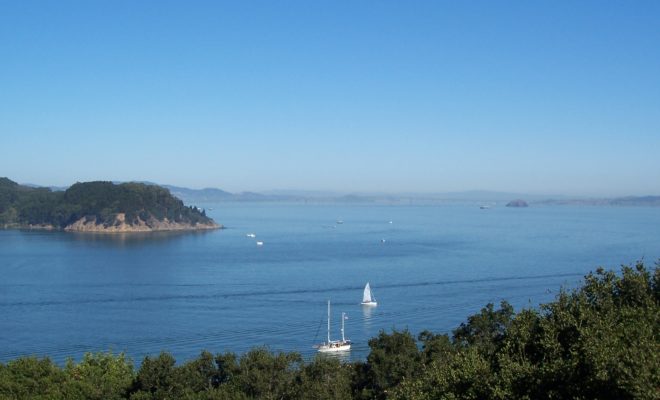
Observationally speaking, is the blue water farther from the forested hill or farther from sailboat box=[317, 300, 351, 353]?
the forested hill

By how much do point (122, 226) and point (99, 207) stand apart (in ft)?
8.28

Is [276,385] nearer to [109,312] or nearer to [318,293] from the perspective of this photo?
[109,312]

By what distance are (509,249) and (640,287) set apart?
3148 cm

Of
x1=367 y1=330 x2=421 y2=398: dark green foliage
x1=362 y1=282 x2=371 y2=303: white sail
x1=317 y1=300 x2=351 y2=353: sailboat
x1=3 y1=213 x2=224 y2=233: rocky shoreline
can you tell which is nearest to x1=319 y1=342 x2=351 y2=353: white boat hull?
x1=317 y1=300 x2=351 y2=353: sailboat

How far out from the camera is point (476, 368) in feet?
18.2

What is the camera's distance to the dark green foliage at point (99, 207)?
54875 mm

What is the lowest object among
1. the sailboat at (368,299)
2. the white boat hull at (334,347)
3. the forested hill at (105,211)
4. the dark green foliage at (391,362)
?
the white boat hull at (334,347)

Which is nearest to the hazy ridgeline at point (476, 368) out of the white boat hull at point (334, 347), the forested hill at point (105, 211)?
the white boat hull at point (334, 347)

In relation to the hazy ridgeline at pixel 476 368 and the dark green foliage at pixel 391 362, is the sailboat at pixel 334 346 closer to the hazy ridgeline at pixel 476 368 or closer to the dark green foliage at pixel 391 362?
the hazy ridgeline at pixel 476 368

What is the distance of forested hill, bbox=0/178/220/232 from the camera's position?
5450 cm

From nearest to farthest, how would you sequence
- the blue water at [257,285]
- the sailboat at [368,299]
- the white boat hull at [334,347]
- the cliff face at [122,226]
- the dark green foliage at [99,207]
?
the white boat hull at [334,347] < the blue water at [257,285] < the sailboat at [368,299] < the cliff face at [122,226] < the dark green foliage at [99,207]

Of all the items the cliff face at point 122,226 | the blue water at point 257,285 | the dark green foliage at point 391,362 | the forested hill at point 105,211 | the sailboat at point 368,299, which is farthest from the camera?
the forested hill at point 105,211

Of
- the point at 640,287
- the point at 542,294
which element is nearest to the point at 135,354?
the point at 640,287

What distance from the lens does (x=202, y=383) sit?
855 centimetres
